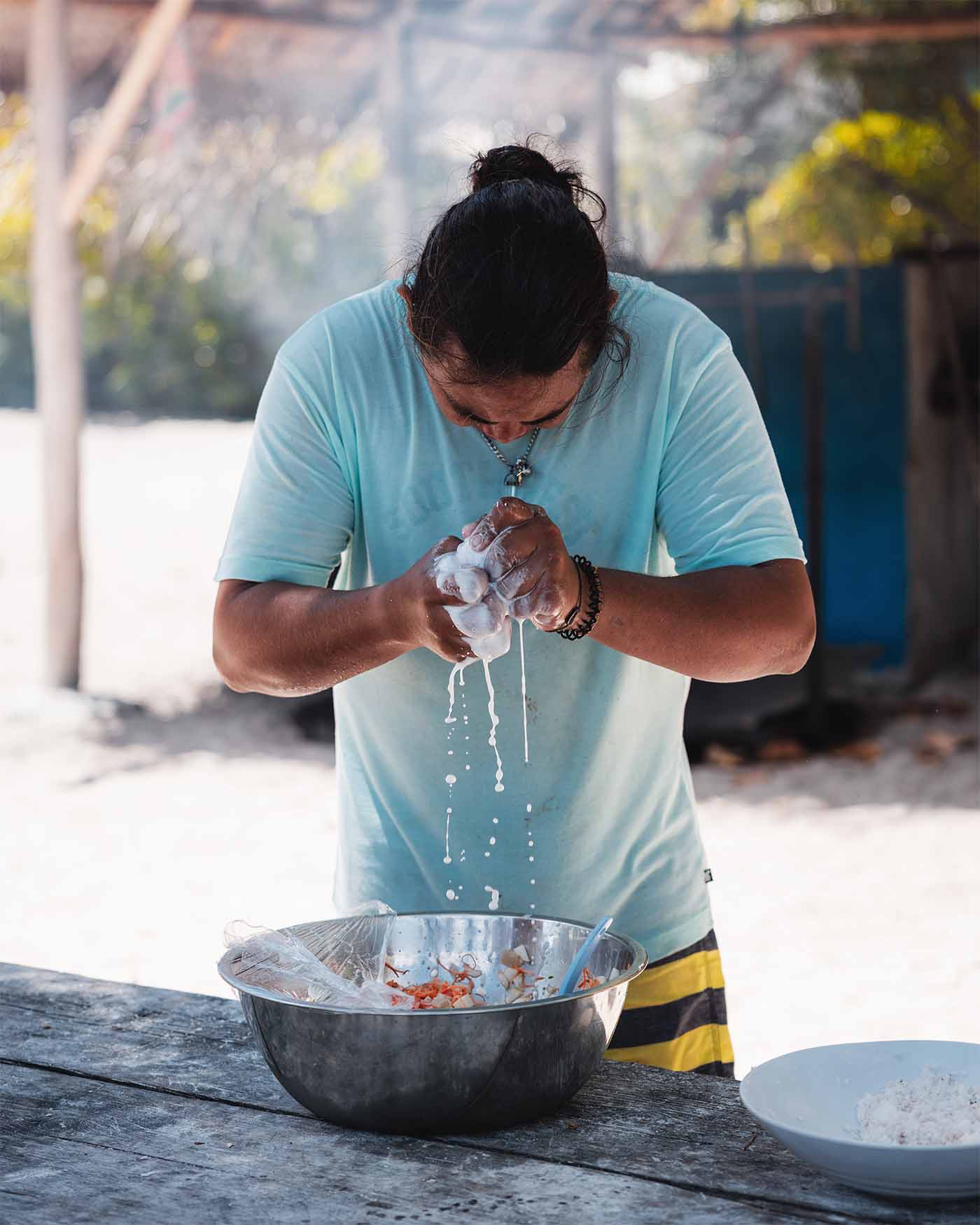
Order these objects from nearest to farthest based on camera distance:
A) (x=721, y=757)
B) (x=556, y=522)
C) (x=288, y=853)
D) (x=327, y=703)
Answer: (x=556, y=522) < (x=288, y=853) < (x=721, y=757) < (x=327, y=703)

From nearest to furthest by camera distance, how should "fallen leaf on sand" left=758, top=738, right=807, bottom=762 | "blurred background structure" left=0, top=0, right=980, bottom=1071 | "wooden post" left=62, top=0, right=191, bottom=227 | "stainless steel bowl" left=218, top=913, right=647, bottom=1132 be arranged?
"stainless steel bowl" left=218, top=913, right=647, bottom=1132 < "blurred background structure" left=0, top=0, right=980, bottom=1071 < "wooden post" left=62, top=0, right=191, bottom=227 < "fallen leaf on sand" left=758, top=738, right=807, bottom=762

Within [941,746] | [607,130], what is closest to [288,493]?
[941,746]

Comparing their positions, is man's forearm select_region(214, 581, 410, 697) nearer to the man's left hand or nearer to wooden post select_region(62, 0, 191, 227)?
the man's left hand

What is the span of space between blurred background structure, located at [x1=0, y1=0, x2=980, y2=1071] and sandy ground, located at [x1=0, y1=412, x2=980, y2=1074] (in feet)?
0.06

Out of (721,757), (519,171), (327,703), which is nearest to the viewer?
(519,171)

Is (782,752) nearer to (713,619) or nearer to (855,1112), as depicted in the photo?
(713,619)

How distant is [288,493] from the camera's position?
170 centimetres

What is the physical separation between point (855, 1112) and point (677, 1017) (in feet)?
1.47

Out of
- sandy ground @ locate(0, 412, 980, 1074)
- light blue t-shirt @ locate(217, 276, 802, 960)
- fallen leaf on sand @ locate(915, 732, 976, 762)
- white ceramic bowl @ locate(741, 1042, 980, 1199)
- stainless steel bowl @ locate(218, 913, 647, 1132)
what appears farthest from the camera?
fallen leaf on sand @ locate(915, 732, 976, 762)

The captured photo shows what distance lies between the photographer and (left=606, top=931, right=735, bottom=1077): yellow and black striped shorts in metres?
1.75

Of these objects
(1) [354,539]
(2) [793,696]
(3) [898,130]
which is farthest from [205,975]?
(3) [898,130]

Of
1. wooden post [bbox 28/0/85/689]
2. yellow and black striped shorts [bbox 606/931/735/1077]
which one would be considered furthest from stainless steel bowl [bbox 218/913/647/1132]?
wooden post [bbox 28/0/85/689]

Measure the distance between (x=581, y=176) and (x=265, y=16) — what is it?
16.1ft

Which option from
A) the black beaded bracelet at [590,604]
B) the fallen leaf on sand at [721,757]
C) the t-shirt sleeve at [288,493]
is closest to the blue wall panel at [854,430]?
the fallen leaf on sand at [721,757]
